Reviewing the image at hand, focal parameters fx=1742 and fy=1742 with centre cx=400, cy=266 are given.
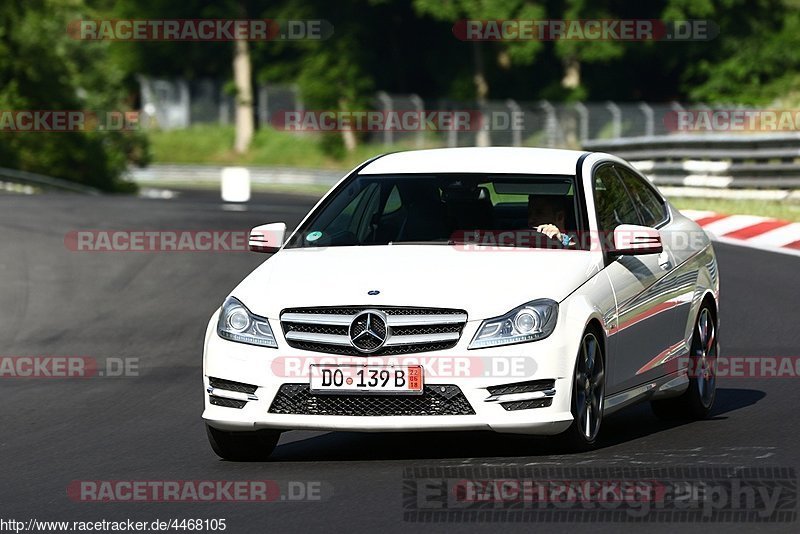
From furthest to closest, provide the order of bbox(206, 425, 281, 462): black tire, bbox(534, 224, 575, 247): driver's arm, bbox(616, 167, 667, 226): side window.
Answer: bbox(616, 167, 667, 226): side window, bbox(534, 224, 575, 247): driver's arm, bbox(206, 425, 281, 462): black tire

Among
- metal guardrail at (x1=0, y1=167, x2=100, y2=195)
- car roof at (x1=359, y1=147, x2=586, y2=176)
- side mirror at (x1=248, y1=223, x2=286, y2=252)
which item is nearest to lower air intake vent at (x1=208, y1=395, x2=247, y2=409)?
side mirror at (x1=248, y1=223, x2=286, y2=252)

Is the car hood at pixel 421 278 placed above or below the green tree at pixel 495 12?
above

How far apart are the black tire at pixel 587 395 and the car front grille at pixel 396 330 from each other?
699mm

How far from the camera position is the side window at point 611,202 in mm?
9977

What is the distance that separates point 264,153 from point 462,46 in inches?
405

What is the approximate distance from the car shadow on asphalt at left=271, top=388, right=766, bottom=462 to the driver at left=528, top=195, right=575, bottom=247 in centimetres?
116

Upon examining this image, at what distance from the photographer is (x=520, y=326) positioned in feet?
28.2

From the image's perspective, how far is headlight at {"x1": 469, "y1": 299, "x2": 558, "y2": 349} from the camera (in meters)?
8.55

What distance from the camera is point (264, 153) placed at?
7900 cm

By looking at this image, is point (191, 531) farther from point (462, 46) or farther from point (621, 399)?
point (462, 46)

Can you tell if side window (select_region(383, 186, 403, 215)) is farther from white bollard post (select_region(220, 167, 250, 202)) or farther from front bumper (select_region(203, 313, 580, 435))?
white bollard post (select_region(220, 167, 250, 202))

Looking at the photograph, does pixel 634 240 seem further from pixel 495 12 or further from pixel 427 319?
pixel 495 12

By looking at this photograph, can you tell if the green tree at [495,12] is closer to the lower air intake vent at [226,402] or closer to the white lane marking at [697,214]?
the white lane marking at [697,214]

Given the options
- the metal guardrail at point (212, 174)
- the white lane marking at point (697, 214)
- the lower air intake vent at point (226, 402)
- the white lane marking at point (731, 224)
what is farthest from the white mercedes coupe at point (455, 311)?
the metal guardrail at point (212, 174)
